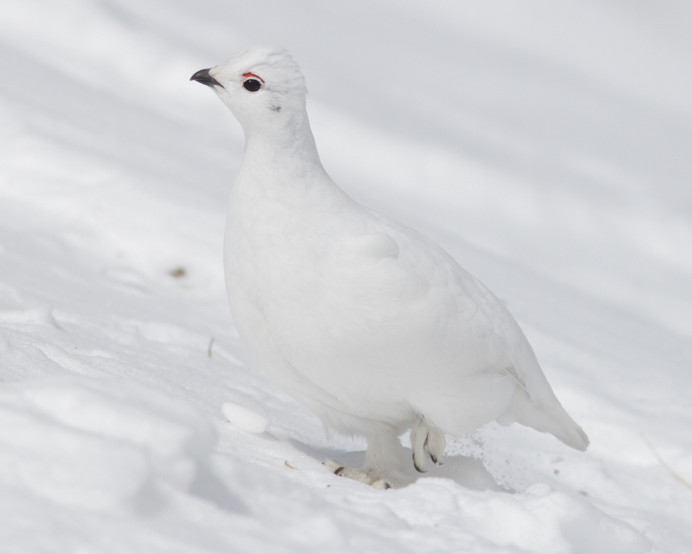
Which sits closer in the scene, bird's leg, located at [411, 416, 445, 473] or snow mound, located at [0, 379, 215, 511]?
snow mound, located at [0, 379, 215, 511]

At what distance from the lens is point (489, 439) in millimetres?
4258

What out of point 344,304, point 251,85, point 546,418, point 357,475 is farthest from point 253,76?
point 546,418

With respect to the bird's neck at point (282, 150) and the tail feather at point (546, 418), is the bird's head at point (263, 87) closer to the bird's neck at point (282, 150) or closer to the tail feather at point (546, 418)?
the bird's neck at point (282, 150)

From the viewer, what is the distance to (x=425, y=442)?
3068mm

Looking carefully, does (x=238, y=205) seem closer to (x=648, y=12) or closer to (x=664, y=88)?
(x=664, y=88)

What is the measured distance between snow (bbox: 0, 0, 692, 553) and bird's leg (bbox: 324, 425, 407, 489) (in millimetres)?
143

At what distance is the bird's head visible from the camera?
297 cm

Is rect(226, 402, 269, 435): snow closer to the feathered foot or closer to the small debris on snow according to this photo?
the small debris on snow

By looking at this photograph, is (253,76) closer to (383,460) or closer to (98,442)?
(383,460)

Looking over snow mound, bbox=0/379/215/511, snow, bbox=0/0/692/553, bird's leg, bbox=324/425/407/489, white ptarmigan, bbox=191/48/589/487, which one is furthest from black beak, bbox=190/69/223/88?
snow mound, bbox=0/379/215/511

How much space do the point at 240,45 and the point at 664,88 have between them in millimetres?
5364

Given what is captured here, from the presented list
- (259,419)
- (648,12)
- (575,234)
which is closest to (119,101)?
(575,234)

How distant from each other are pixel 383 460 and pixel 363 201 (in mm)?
3874

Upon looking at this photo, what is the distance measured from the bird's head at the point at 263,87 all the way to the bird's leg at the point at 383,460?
97cm
